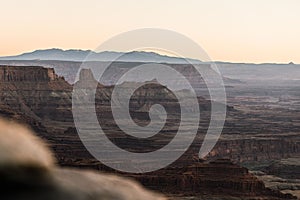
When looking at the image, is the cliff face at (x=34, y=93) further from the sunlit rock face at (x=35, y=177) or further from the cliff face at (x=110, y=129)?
the sunlit rock face at (x=35, y=177)

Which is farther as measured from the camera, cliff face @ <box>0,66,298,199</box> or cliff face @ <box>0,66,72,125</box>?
cliff face @ <box>0,66,72,125</box>

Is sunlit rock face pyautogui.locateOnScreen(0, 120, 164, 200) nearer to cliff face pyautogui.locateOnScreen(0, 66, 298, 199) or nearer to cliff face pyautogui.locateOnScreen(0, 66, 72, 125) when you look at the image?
cliff face pyautogui.locateOnScreen(0, 66, 298, 199)

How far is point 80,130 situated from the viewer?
126062 mm

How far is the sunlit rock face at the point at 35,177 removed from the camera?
2037mm

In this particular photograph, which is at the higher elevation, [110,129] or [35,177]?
[110,129]

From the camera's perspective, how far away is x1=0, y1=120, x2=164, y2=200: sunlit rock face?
204 cm

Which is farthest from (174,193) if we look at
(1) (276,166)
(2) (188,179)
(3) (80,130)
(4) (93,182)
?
(3) (80,130)

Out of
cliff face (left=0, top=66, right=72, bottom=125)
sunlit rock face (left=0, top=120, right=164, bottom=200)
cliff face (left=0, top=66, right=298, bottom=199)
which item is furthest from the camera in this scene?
cliff face (left=0, top=66, right=72, bottom=125)

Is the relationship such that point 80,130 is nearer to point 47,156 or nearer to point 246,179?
point 246,179

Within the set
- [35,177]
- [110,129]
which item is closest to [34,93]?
[110,129]

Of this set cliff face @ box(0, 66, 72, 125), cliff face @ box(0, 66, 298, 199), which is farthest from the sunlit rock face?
cliff face @ box(0, 66, 72, 125)

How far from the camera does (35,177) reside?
2.11 m

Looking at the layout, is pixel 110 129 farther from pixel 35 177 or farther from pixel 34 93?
pixel 35 177

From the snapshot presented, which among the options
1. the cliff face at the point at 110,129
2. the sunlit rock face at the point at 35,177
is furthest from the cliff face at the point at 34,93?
the sunlit rock face at the point at 35,177
